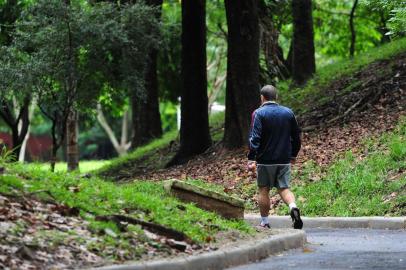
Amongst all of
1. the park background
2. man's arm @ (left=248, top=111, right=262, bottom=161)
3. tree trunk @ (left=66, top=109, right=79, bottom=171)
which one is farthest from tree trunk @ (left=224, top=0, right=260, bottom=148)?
tree trunk @ (left=66, top=109, right=79, bottom=171)

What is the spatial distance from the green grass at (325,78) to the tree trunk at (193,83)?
2.59 meters

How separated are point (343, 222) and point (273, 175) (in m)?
2.38

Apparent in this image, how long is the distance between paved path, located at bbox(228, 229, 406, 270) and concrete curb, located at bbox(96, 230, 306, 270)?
13cm

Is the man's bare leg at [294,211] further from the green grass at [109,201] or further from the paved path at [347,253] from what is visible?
the green grass at [109,201]

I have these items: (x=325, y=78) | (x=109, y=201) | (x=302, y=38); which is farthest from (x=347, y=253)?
(x=302, y=38)

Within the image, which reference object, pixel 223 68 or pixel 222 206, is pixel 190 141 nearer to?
pixel 222 206

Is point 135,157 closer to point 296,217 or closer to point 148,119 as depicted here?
point 148,119

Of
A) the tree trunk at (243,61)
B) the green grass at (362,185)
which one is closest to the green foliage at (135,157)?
the tree trunk at (243,61)

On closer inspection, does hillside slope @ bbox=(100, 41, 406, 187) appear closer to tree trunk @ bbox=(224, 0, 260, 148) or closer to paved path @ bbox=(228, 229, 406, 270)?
tree trunk @ bbox=(224, 0, 260, 148)

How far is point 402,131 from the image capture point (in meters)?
18.3

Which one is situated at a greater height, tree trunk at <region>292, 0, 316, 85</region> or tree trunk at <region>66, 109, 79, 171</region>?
tree trunk at <region>292, 0, 316, 85</region>

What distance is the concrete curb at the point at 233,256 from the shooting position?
8086mm

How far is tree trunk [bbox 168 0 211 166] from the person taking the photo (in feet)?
76.8

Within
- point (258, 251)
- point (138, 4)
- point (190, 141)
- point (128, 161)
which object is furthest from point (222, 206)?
point (128, 161)
